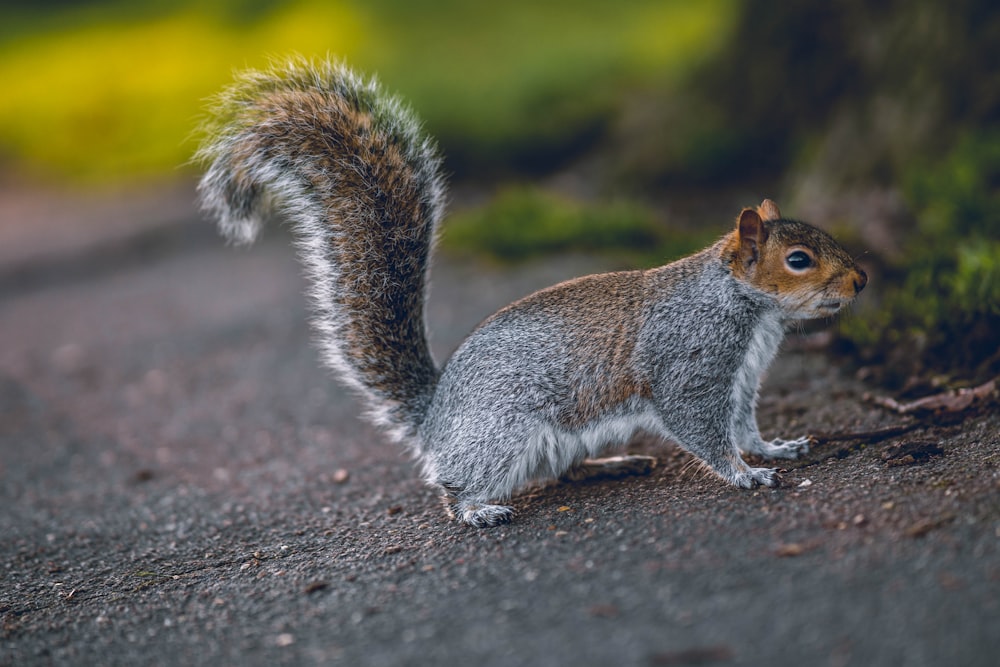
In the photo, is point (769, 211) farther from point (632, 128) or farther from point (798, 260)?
point (632, 128)

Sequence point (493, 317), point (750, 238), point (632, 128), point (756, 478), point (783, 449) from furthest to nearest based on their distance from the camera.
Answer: point (632, 128) < point (493, 317) < point (783, 449) < point (750, 238) < point (756, 478)

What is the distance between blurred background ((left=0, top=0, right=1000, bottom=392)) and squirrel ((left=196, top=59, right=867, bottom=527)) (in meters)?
0.92

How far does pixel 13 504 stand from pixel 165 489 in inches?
32.6

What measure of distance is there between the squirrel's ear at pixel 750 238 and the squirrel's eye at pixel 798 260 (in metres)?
0.12

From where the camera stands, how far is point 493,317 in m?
3.80

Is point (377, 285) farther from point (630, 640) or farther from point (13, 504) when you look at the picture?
point (13, 504)

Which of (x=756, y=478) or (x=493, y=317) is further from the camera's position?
(x=493, y=317)

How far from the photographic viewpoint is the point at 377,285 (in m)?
3.79

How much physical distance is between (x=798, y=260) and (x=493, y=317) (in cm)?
120

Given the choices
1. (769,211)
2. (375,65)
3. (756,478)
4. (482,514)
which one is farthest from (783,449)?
(375,65)

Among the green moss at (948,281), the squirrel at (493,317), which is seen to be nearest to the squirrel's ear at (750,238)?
the squirrel at (493,317)

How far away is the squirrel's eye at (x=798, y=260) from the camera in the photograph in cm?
342

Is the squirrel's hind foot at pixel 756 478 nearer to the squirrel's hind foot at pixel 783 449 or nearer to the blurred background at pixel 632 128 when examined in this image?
the squirrel's hind foot at pixel 783 449

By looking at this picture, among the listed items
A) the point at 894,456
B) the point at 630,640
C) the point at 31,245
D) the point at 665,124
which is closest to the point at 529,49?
the point at 665,124
